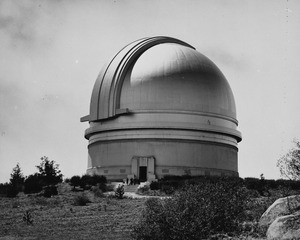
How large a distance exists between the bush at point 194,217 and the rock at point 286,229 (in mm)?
2565

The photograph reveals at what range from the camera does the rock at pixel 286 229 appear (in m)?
11.9

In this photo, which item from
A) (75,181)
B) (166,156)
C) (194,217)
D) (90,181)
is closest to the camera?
(194,217)

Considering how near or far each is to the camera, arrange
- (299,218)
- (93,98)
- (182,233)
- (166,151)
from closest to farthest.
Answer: (299,218)
(182,233)
(166,151)
(93,98)

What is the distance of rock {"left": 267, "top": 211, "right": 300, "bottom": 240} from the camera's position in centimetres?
1193

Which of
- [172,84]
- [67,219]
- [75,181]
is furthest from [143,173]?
[67,219]

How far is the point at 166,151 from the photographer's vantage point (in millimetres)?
45906

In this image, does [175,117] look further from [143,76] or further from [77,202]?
[77,202]

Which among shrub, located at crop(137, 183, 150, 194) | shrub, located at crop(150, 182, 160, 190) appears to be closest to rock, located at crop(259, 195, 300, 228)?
shrub, located at crop(137, 183, 150, 194)

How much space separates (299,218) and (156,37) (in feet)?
133

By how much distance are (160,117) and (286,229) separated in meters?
34.1

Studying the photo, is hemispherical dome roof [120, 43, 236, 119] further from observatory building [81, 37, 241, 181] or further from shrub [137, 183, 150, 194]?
shrub [137, 183, 150, 194]

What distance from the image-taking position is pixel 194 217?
1489 cm

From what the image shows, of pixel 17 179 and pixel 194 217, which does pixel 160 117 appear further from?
pixel 194 217

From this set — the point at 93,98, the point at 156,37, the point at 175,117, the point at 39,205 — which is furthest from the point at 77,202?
the point at 156,37
